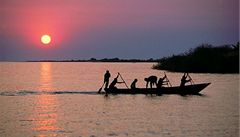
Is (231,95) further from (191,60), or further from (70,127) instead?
(191,60)

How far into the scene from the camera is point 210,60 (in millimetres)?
85625

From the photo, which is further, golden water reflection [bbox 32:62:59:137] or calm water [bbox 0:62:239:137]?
golden water reflection [bbox 32:62:59:137]

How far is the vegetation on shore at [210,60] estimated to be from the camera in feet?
273

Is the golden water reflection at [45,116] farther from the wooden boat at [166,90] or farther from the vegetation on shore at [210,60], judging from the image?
the vegetation on shore at [210,60]

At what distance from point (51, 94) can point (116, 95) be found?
19.5ft

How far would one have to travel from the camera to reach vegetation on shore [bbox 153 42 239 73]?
273 feet

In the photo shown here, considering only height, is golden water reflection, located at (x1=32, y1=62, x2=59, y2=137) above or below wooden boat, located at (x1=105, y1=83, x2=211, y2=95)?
below

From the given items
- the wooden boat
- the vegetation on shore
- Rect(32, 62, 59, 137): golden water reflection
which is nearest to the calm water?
Rect(32, 62, 59, 137): golden water reflection

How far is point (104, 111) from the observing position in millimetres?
32750

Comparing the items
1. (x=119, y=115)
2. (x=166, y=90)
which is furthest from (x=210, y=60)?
(x=119, y=115)

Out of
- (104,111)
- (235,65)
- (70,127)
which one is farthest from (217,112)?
(235,65)

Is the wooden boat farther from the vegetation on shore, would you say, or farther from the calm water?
the vegetation on shore

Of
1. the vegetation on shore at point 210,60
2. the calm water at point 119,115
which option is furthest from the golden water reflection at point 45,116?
the vegetation on shore at point 210,60

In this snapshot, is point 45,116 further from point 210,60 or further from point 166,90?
point 210,60
